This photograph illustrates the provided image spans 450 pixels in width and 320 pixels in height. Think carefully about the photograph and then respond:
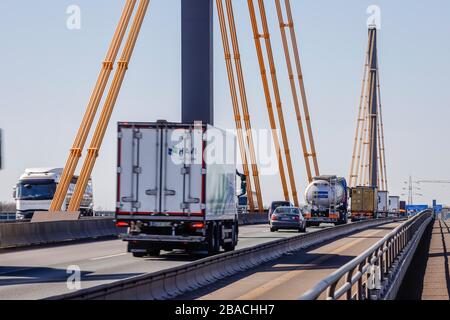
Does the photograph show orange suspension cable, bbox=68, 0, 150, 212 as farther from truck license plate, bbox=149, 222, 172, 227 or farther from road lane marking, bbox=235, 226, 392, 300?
truck license plate, bbox=149, 222, 172, 227

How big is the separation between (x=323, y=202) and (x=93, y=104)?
2222 cm

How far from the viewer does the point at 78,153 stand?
1986 inches

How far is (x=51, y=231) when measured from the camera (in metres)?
37.8

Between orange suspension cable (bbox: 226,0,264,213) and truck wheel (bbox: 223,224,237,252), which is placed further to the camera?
orange suspension cable (bbox: 226,0,264,213)

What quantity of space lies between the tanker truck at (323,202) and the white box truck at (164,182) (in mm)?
41269

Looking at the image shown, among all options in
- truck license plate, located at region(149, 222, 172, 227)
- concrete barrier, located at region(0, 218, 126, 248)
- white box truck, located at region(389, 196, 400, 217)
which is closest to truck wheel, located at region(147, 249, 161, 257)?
truck license plate, located at region(149, 222, 172, 227)

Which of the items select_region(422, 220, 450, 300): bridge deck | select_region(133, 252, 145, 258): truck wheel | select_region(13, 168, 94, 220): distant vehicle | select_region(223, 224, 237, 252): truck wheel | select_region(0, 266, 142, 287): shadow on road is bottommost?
select_region(422, 220, 450, 300): bridge deck

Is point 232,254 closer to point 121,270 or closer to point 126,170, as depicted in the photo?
point 121,270

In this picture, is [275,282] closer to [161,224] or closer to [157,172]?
[161,224]

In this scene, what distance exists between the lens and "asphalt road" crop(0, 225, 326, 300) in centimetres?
1970

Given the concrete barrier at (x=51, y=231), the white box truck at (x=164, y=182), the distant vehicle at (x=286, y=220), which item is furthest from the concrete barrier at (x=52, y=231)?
the distant vehicle at (x=286, y=220)

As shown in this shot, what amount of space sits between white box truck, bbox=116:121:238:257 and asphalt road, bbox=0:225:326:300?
92cm

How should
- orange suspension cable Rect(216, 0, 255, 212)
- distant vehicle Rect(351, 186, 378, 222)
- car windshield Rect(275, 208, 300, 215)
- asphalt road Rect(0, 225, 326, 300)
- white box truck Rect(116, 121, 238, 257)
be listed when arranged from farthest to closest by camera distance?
distant vehicle Rect(351, 186, 378, 222) < orange suspension cable Rect(216, 0, 255, 212) < car windshield Rect(275, 208, 300, 215) < white box truck Rect(116, 121, 238, 257) < asphalt road Rect(0, 225, 326, 300)
